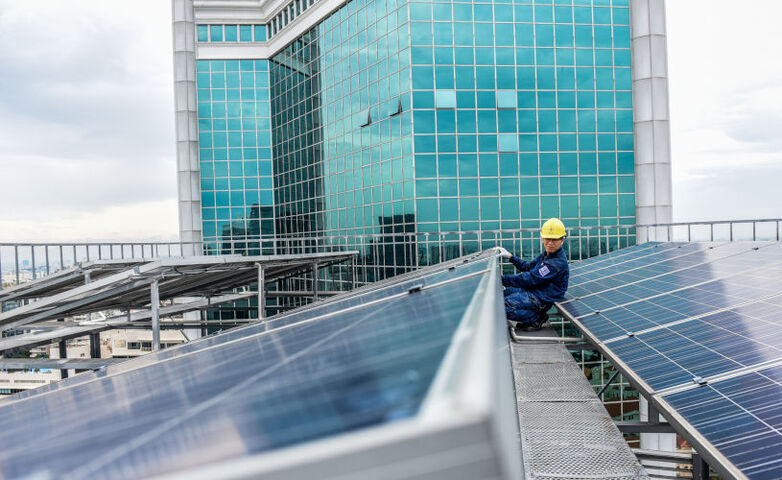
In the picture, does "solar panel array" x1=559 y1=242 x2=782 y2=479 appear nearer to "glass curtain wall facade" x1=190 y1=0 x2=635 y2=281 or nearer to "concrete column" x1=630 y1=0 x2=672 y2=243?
"glass curtain wall facade" x1=190 y1=0 x2=635 y2=281

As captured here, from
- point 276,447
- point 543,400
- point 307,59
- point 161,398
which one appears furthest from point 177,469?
point 307,59

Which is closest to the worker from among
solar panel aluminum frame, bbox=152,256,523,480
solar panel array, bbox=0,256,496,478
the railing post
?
solar panel array, bbox=0,256,496,478

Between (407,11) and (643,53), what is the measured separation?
15.9 meters

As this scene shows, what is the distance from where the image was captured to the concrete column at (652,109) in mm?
31984

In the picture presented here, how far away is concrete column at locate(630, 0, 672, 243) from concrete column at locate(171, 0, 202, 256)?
35.4m

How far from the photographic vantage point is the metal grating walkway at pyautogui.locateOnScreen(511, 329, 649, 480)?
3.52 meters

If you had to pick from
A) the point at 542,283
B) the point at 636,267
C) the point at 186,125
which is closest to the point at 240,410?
the point at 542,283

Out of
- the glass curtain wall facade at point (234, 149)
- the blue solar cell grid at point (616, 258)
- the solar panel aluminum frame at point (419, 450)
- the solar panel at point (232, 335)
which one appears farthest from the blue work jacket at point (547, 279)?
the glass curtain wall facade at point (234, 149)

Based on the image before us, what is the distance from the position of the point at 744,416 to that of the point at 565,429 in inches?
52.3

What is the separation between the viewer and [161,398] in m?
1.85

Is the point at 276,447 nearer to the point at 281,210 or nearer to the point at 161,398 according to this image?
the point at 161,398

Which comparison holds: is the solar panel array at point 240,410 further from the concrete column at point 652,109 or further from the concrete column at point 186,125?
the concrete column at point 186,125

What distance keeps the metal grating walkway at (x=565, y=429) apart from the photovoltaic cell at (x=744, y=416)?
58 cm

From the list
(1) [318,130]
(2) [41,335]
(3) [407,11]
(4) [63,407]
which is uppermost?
(3) [407,11]
